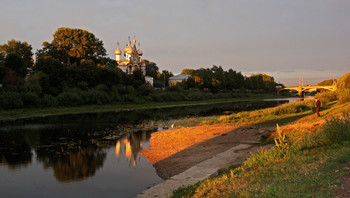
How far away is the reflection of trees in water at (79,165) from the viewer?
1301cm

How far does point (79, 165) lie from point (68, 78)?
45.2 m

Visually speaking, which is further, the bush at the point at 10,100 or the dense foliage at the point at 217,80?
the dense foliage at the point at 217,80

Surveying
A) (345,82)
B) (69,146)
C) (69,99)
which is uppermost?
(345,82)

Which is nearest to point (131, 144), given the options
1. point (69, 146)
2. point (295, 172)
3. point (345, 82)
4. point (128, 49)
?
point (69, 146)

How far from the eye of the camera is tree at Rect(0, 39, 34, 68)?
209ft

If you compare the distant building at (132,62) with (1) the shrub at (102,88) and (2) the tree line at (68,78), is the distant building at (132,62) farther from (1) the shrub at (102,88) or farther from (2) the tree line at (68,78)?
(1) the shrub at (102,88)

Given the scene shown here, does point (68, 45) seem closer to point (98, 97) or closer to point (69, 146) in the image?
point (98, 97)

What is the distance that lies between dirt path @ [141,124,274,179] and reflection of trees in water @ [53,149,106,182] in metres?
2.74

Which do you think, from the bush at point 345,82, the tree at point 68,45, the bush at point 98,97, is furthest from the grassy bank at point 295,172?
the tree at point 68,45

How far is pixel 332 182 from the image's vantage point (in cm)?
566

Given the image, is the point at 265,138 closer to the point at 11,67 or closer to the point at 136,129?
the point at 136,129

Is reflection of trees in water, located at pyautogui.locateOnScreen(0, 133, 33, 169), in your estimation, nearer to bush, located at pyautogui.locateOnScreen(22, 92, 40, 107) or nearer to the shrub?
bush, located at pyautogui.locateOnScreen(22, 92, 40, 107)

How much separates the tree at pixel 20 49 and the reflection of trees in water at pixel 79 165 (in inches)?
2126

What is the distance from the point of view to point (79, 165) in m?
14.8
